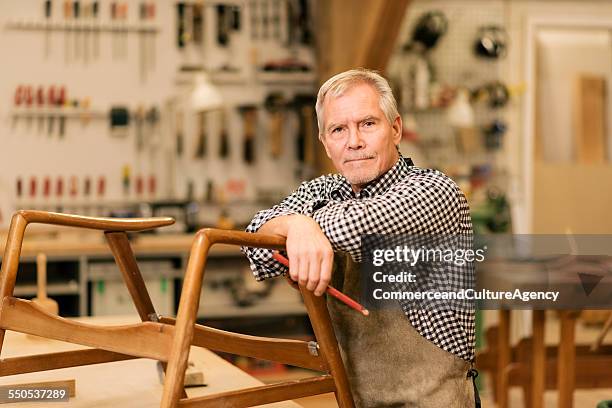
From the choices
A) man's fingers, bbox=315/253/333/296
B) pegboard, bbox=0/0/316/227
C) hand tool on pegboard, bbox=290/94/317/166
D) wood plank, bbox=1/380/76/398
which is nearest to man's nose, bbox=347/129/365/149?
man's fingers, bbox=315/253/333/296

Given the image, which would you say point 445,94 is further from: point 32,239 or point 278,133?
point 32,239

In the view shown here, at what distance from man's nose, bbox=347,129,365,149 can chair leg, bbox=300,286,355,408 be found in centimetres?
43

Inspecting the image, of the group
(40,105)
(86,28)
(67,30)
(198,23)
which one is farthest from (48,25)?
(198,23)

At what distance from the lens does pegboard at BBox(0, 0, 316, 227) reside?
6289 millimetres

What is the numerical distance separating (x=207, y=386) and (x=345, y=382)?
609mm

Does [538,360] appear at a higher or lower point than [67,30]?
lower

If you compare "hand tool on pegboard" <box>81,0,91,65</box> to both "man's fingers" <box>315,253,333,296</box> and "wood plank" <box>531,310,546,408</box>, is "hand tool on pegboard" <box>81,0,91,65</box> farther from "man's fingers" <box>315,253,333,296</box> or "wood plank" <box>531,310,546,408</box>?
"man's fingers" <box>315,253,333,296</box>

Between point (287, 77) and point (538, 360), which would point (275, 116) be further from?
point (538, 360)

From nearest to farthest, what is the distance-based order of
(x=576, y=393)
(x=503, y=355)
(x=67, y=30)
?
(x=503, y=355) → (x=576, y=393) → (x=67, y=30)

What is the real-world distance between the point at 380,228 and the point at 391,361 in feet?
1.21

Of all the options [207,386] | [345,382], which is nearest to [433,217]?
[345,382]

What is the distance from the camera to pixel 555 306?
2.11m

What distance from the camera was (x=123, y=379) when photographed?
2566 millimetres

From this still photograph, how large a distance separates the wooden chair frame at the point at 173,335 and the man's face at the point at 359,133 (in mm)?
424
